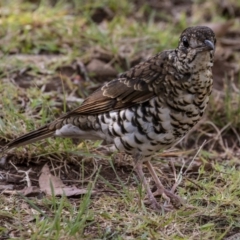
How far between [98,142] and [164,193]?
2.76ft

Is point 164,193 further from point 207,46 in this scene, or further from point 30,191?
point 207,46

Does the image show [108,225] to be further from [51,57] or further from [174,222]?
[51,57]

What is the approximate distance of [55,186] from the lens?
4867mm

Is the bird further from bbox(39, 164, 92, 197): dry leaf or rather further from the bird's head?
bbox(39, 164, 92, 197): dry leaf

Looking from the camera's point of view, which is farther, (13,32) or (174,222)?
(13,32)

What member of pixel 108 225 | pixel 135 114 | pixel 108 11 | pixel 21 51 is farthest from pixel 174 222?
pixel 108 11

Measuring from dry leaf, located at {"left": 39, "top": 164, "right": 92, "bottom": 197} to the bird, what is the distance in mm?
250

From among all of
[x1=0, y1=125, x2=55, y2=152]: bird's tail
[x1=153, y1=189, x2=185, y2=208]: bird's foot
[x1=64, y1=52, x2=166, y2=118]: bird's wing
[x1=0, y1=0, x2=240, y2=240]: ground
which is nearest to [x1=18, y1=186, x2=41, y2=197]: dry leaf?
[x1=0, y1=0, x2=240, y2=240]: ground

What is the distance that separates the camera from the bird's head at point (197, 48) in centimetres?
435

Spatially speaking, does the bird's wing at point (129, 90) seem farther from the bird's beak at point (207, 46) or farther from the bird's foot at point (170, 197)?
the bird's foot at point (170, 197)

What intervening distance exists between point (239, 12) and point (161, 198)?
14.9 ft

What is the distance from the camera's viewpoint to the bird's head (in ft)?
14.3

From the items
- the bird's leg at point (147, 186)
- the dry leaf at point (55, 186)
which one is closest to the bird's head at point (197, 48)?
the bird's leg at point (147, 186)

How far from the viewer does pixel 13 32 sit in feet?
22.7
